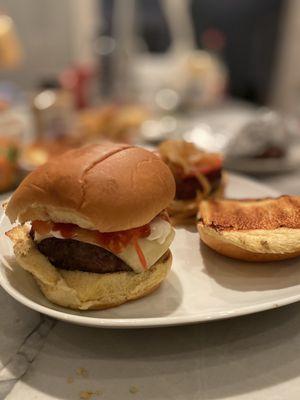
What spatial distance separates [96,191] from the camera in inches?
39.1

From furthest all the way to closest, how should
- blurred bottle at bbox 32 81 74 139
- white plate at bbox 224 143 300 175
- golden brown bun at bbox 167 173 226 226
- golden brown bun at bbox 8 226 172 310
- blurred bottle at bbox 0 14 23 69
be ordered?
1. blurred bottle at bbox 0 14 23 69
2. blurred bottle at bbox 32 81 74 139
3. white plate at bbox 224 143 300 175
4. golden brown bun at bbox 167 173 226 226
5. golden brown bun at bbox 8 226 172 310

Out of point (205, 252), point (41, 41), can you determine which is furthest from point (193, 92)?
point (205, 252)

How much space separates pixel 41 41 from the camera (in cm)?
486

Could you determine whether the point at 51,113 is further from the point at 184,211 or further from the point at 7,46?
the point at 184,211

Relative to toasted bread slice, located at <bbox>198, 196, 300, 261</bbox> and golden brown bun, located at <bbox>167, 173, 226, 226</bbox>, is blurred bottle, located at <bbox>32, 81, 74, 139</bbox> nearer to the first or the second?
golden brown bun, located at <bbox>167, 173, 226, 226</bbox>

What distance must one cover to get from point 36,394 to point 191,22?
5.72m

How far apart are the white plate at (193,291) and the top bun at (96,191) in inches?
6.8

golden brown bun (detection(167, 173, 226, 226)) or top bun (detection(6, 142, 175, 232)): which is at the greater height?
top bun (detection(6, 142, 175, 232))

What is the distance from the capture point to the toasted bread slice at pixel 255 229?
3.74 feet

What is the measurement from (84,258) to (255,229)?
0.46 meters

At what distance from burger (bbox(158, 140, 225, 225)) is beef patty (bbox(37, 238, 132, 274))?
484 mm

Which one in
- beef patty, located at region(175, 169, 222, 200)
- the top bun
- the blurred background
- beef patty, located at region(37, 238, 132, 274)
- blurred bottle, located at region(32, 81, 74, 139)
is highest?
the top bun

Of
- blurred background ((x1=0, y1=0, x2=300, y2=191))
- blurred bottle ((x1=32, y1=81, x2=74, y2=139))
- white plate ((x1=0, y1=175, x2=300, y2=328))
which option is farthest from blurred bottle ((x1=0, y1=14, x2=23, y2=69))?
white plate ((x1=0, y1=175, x2=300, y2=328))

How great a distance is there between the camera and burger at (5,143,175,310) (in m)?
1.00
